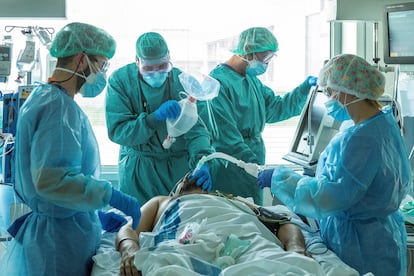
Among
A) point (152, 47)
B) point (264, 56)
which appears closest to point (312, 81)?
point (264, 56)

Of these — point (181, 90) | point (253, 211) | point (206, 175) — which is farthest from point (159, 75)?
point (253, 211)

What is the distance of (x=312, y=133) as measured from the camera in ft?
10.1

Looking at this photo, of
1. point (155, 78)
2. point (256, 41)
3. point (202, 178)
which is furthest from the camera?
point (256, 41)

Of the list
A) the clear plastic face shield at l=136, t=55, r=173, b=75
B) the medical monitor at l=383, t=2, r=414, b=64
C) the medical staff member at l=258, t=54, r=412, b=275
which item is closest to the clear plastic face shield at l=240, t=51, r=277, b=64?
the clear plastic face shield at l=136, t=55, r=173, b=75

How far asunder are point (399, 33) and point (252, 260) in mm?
2010

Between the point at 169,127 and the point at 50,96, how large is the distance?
3.26ft

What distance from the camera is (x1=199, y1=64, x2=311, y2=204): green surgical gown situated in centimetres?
320

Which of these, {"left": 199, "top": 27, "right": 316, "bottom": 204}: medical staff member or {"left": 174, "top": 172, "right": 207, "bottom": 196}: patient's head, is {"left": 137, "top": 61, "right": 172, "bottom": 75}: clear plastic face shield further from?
{"left": 174, "top": 172, "right": 207, "bottom": 196}: patient's head

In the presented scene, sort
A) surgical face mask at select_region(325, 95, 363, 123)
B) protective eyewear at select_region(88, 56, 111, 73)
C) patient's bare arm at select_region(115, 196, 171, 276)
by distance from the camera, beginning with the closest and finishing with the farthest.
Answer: patient's bare arm at select_region(115, 196, 171, 276) → protective eyewear at select_region(88, 56, 111, 73) → surgical face mask at select_region(325, 95, 363, 123)

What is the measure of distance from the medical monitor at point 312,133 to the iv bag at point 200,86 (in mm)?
552

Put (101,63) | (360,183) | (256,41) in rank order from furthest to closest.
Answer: (256,41) → (101,63) → (360,183)

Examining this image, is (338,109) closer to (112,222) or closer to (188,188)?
(188,188)

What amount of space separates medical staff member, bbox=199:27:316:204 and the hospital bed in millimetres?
897

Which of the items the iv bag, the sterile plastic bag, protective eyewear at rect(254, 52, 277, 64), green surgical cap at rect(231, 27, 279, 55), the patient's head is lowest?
the sterile plastic bag
